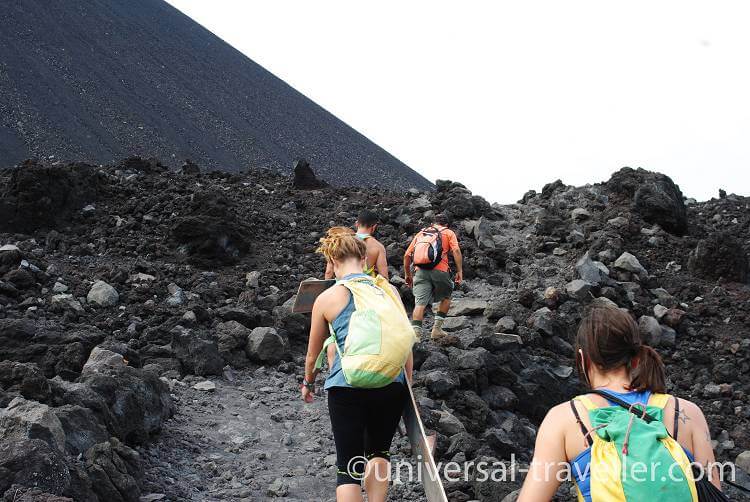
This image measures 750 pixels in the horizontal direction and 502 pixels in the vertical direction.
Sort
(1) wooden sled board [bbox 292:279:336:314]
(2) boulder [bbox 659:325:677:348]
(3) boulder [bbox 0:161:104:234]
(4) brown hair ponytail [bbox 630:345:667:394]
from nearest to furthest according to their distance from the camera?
(4) brown hair ponytail [bbox 630:345:667:394]
(1) wooden sled board [bbox 292:279:336:314]
(2) boulder [bbox 659:325:677:348]
(3) boulder [bbox 0:161:104:234]

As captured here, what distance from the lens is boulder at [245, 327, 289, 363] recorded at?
761 cm

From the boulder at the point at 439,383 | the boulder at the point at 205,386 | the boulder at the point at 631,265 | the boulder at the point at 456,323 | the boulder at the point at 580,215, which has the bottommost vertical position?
the boulder at the point at 205,386

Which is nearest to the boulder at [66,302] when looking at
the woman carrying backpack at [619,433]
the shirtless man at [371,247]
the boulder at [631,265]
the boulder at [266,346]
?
the boulder at [266,346]

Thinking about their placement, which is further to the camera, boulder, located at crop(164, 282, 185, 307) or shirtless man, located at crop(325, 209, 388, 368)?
boulder, located at crop(164, 282, 185, 307)

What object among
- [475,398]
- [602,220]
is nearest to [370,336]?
[475,398]

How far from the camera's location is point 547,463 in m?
2.29

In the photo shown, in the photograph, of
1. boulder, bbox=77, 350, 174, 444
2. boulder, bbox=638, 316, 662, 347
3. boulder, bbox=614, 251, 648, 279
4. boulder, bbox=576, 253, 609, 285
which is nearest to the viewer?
boulder, bbox=77, 350, 174, 444

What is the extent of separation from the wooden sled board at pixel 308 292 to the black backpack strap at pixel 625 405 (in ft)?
8.91

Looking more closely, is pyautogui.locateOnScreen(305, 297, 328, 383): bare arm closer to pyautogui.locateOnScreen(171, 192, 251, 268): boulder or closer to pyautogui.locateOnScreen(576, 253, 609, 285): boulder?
pyautogui.locateOnScreen(171, 192, 251, 268): boulder

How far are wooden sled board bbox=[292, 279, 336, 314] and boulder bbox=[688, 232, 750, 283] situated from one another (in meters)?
10.2

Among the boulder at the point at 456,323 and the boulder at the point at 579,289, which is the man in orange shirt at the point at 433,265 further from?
the boulder at the point at 579,289

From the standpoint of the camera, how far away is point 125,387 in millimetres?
5449

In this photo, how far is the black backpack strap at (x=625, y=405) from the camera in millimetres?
2279

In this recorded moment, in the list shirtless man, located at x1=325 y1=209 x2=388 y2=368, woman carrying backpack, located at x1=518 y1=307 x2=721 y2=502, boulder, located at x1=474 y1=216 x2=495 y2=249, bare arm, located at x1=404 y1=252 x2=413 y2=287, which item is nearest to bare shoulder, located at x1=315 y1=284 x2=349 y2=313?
woman carrying backpack, located at x1=518 y1=307 x2=721 y2=502
